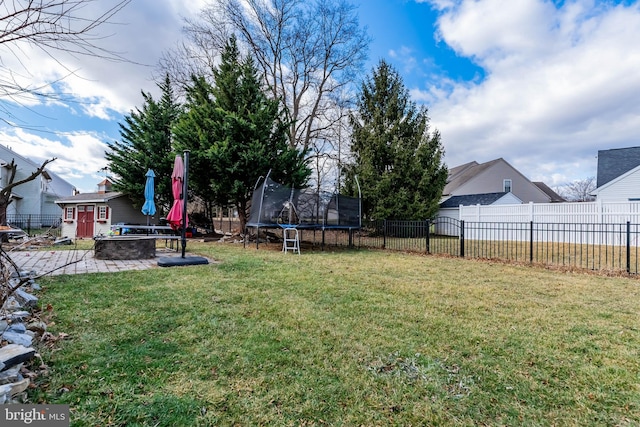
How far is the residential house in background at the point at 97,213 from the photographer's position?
17203 millimetres

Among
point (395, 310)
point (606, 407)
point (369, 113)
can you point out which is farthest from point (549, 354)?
point (369, 113)

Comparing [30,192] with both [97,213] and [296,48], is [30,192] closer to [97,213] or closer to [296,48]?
[97,213]

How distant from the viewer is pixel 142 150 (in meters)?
15.8

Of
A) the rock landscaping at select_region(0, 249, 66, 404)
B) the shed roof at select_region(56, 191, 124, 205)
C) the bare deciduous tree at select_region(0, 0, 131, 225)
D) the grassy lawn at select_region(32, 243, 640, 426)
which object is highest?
the shed roof at select_region(56, 191, 124, 205)

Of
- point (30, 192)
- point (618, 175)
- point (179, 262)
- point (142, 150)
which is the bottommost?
point (179, 262)

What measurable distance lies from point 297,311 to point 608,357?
2872 mm

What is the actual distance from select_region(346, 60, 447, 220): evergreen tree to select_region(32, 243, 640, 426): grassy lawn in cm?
1075

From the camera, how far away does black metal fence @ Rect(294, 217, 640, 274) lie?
692cm

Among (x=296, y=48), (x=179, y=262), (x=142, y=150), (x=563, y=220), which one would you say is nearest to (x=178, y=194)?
(x=179, y=262)

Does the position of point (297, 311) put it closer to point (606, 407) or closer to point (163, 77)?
point (606, 407)

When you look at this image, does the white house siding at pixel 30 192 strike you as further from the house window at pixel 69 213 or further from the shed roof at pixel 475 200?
the shed roof at pixel 475 200

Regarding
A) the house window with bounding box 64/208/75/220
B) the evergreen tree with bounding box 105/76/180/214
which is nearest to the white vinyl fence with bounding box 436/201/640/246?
the evergreen tree with bounding box 105/76/180/214
